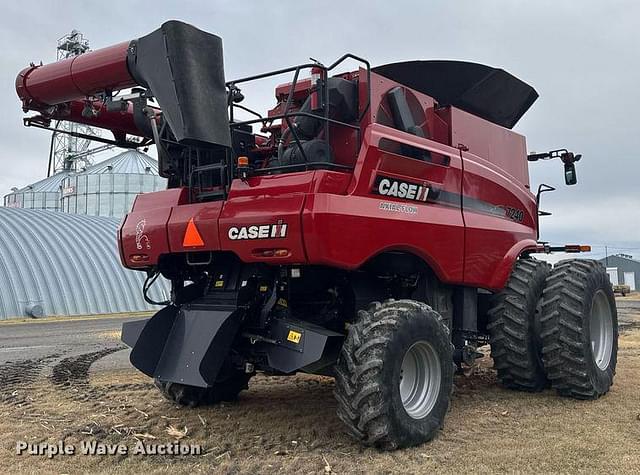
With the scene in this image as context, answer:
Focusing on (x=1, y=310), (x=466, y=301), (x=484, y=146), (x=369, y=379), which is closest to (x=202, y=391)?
(x=369, y=379)

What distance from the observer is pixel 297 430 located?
5.33 meters

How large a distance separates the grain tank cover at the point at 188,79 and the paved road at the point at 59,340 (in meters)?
5.37

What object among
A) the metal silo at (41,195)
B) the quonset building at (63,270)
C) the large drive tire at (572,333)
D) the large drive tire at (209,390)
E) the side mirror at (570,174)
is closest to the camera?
the large drive tire at (209,390)

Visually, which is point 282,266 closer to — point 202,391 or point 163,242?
point 163,242

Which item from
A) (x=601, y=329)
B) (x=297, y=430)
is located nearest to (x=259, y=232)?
(x=297, y=430)

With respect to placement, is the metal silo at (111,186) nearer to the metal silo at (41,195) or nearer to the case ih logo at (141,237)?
the metal silo at (41,195)

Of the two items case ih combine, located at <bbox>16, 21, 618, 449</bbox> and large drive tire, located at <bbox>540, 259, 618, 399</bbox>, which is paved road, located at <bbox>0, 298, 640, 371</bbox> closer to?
case ih combine, located at <bbox>16, 21, 618, 449</bbox>

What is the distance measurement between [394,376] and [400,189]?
1587mm

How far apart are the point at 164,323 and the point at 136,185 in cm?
3378

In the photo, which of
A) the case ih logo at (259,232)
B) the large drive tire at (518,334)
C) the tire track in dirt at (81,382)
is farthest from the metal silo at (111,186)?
the case ih logo at (259,232)

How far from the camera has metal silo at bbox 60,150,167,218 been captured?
37.5 m

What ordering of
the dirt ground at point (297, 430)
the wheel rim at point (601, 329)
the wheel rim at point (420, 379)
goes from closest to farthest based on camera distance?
1. the dirt ground at point (297, 430)
2. the wheel rim at point (420, 379)
3. the wheel rim at point (601, 329)

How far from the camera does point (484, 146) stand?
272 inches

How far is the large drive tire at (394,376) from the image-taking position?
4527 millimetres
